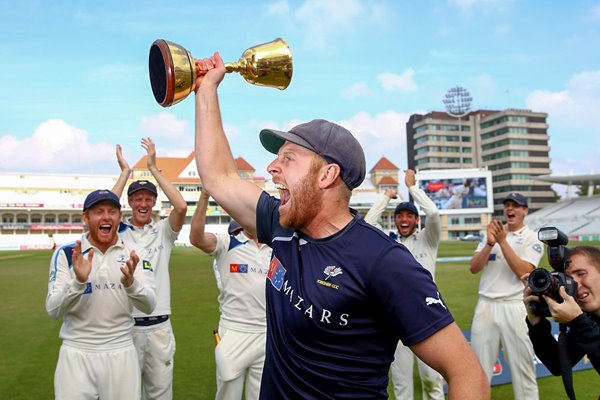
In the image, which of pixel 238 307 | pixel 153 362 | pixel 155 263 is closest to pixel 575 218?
pixel 238 307

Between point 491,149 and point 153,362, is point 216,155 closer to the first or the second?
point 153,362

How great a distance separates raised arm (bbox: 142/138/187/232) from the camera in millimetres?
5512

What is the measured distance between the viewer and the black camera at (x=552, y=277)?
266 centimetres

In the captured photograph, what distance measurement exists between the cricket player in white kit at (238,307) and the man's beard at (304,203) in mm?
2906

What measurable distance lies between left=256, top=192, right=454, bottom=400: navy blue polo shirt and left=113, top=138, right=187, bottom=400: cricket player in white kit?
11.6 ft

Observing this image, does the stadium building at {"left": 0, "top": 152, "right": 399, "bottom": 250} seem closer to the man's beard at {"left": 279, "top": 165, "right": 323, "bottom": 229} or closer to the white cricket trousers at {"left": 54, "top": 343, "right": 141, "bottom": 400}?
the white cricket trousers at {"left": 54, "top": 343, "right": 141, "bottom": 400}

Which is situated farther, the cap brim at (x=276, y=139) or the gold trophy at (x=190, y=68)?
the gold trophy at (x=190, y=68)

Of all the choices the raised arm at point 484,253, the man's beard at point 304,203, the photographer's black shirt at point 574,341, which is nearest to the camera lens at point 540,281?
the photographer's black shirt at point 574,341

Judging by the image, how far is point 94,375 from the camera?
406 centimetres

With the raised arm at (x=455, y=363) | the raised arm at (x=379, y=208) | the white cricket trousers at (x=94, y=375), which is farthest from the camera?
the raised arm at (x=379, y=208)

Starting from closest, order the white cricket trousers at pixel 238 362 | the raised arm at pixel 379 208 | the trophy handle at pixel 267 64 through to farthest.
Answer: the trophy handle at pixel 267 64, the white cricket trousers at pixel 238 362, the raised arm at pixel 379 208

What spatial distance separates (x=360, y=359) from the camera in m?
1.99

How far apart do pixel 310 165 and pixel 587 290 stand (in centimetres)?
207

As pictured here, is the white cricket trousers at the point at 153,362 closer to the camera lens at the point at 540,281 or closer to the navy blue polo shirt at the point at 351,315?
the navy blue polo shirt at the point at 351,315
